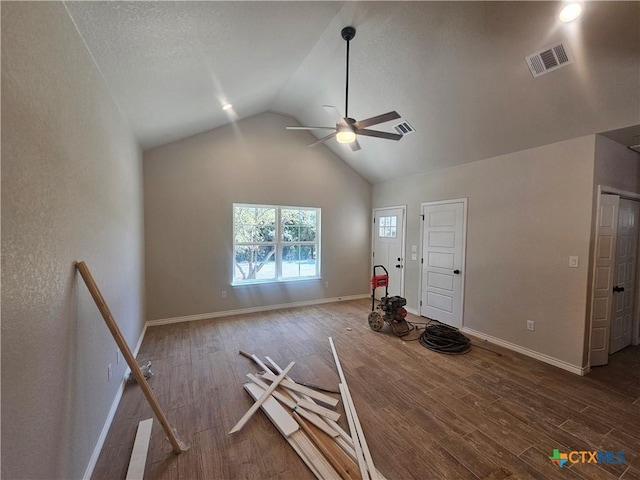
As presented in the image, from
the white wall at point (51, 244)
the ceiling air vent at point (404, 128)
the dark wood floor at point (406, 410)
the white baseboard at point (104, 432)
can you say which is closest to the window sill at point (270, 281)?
the dark wood floor at point (406, 410)

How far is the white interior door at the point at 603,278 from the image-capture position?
2.96 m

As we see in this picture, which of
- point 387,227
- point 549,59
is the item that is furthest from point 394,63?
point 387,227

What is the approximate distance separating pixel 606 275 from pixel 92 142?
5.25 meters

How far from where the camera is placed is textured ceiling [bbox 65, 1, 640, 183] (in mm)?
1976

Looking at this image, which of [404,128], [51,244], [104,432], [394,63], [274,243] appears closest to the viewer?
[51,244]

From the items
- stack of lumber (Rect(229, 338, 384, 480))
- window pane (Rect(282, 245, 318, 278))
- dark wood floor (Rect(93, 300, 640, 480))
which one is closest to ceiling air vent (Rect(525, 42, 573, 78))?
dark wood floor (Rect(93, 300, 640, 480))

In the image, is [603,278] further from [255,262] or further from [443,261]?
[255,262]

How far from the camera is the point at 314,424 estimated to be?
2.07 metres

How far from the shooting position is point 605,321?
3.10 m

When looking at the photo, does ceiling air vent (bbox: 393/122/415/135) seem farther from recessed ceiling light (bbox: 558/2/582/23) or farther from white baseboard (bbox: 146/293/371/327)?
white baseboard (bbox: 146/293/371/327)

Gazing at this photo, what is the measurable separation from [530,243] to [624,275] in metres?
1.33

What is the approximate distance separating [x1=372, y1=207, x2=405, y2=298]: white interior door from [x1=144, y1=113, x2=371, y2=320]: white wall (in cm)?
81

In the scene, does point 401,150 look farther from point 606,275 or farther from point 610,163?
point 606,275

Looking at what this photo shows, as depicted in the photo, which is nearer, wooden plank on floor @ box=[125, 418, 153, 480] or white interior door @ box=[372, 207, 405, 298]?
wooden plank on floor @ box=[125, 418, 153, 480]
